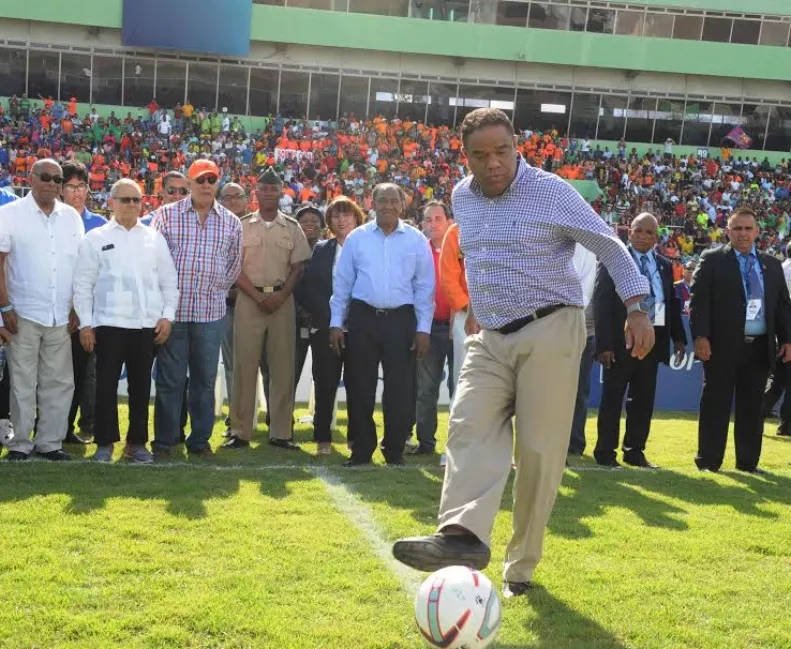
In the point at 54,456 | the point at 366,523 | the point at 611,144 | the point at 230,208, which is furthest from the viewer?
the point at 611,144

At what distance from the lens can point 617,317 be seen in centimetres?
837

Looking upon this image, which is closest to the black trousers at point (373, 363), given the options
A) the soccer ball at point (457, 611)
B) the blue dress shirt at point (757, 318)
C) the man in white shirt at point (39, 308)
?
the man in white shirt at point (39, 308)

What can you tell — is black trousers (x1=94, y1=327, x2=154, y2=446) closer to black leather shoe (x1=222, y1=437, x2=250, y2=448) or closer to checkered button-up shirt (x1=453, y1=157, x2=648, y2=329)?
black leather shoe (x1=222, y1=437, x2=250, y2=448)

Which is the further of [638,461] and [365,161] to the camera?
[365,161]

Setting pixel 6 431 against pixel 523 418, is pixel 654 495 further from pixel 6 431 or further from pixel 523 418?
pixel 6 431

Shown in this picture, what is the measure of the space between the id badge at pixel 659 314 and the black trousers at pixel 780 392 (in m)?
2.65

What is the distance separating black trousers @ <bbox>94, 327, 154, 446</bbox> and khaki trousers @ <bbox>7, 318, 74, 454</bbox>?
272mm

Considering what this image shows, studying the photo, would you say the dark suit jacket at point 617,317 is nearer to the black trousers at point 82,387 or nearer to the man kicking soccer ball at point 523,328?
the man kicking soccer ball at point 523,328

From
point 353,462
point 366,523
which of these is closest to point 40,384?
point 353,462

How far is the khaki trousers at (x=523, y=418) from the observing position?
13.9 feet

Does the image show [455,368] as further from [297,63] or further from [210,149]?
[297,63]

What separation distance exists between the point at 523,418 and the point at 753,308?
4693 mm

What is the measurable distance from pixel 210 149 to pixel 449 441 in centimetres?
3000

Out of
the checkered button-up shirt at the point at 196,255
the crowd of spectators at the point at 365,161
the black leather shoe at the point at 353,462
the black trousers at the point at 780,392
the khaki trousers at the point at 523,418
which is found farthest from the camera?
the crowd of spectators at the point at 365,161
